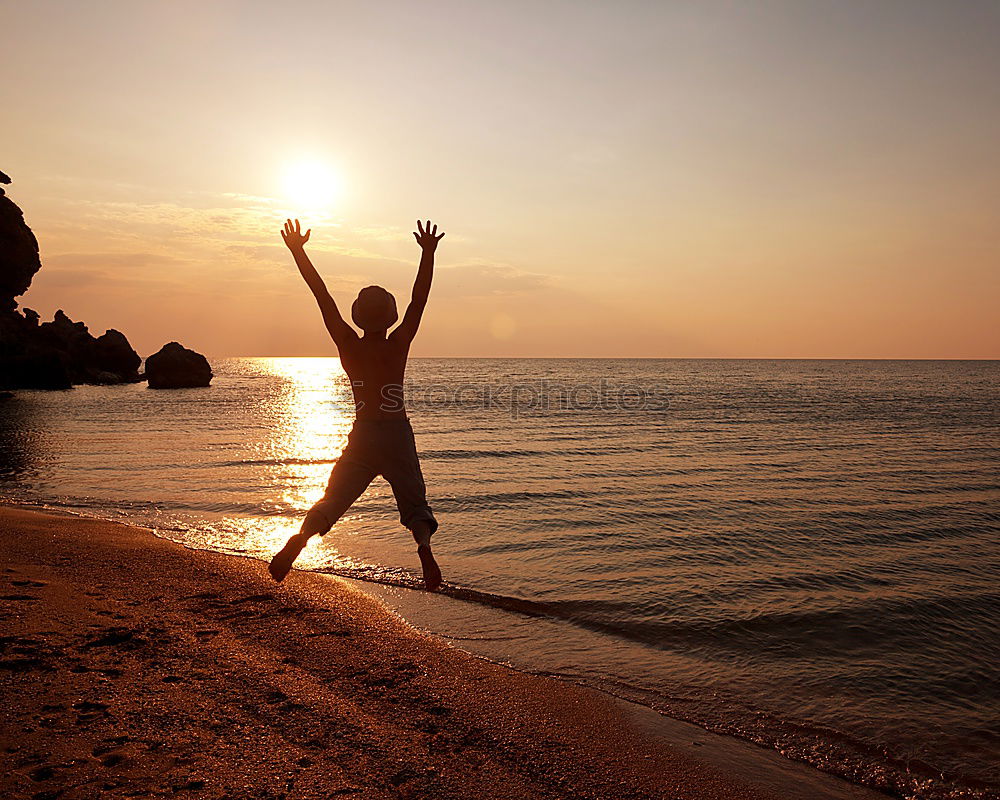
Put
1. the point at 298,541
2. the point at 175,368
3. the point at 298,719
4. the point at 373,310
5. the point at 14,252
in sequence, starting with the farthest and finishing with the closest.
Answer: the point at 175,368 → the point at 14,252 → the point at 298,719 → the point at 298,541 → the point at 373,310

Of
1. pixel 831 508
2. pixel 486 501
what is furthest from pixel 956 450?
pixel 486 501

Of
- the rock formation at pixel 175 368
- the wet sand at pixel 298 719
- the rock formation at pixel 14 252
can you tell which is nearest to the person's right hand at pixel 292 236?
the wet sand at pixel 298 719

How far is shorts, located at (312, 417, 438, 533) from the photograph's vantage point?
519cm

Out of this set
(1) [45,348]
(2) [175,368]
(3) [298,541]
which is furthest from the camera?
(2) [175,368]

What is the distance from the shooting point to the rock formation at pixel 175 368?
3088 inches

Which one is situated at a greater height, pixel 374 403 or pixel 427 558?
pixel 374 403

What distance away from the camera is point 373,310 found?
4988 mm

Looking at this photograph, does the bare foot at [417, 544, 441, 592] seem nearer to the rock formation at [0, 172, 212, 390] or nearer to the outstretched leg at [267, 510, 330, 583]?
the outstretched leg at [267, 510, 330, 583]

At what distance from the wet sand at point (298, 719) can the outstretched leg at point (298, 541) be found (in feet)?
4.18

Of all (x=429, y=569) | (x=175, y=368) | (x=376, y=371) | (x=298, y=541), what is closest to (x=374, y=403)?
(x=376, y=371)

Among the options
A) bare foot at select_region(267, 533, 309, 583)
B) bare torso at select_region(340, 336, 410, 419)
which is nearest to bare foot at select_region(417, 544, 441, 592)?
bare foot at select_region(267, 533, 309, 583)

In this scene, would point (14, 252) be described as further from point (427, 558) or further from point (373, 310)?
point (427, 558)

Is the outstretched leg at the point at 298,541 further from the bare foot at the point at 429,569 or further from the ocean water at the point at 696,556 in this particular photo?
the ocean water at the point at 696,556

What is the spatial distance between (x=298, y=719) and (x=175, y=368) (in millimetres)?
84417
